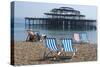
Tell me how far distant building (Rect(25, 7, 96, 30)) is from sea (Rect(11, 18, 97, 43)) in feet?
0.21

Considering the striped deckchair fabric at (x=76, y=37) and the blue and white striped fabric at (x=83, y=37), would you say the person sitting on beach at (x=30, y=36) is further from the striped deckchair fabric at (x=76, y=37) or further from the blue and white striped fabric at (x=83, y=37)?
the blue and white striped fabric at (x=83, y=37)

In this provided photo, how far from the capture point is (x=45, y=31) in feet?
12.8

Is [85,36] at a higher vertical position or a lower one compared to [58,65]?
higher

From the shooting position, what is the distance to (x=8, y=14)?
367cm

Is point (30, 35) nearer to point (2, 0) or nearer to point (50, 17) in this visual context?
point (50, 17)

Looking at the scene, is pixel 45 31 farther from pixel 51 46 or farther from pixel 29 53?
pixel 29 53

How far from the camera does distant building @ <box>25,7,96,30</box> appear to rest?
3887mm

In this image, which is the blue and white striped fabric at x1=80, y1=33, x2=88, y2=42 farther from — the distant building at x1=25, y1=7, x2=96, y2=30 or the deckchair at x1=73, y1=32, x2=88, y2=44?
the distant building at x1=25, y1=7, x2=96, y2=30

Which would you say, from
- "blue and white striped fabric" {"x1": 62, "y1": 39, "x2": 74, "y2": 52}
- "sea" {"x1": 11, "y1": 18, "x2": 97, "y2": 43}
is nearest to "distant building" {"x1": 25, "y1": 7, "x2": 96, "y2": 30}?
"sea" {"x1": 11, "y1": 18, "x2": 97, "y2": 43}

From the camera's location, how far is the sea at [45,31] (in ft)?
12.1

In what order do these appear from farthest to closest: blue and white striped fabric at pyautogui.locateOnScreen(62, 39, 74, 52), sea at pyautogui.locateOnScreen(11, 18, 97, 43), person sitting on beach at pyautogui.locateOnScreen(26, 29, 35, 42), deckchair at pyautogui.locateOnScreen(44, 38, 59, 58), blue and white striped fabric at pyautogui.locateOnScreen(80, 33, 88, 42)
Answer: blue and white striped fabric at pyautogui.locateOnScreen(80, 33, 88, 42) → blue and white striped fabric at pyautogui.locateOnScreen(62, 39, 74, 52) → deckchair at pyautogui.locateOnScreen(44, 38, 59, 58) → person sitting on beach at pyautogui.locateOnScreen(26, 29, 35, 42) → sea at pyautogui.locateOnScreen(11, 18, 97, 43)

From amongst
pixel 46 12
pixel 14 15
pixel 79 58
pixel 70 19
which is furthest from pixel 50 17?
pixel 79 58

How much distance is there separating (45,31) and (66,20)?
0.45 meters

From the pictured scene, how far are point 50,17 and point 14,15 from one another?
0.66m
